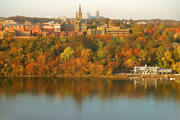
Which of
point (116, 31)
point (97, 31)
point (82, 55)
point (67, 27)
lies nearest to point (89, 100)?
point (82, 55)

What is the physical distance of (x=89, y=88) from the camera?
11.1m

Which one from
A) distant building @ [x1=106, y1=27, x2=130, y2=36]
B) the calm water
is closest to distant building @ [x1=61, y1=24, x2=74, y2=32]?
distant building @ [x1=106, y1=27, x2=130, y2=36]

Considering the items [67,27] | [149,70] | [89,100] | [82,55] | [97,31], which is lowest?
[89,100]

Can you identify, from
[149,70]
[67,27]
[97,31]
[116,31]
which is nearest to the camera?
[149,70]

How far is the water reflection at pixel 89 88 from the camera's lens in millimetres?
10117

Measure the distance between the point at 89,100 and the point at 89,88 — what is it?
1.54 meters

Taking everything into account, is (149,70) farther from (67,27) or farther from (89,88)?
(67,27)

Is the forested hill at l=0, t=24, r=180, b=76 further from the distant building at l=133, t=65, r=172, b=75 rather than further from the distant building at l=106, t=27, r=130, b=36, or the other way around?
the distant building at l=106, t=27, r=130, b=36

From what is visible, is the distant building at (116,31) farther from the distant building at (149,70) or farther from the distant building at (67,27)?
the distant building at (149,70)

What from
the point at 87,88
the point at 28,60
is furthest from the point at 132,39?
the point at 87,88

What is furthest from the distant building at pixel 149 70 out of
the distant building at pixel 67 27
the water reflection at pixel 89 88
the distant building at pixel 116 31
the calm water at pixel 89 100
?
the distant building at pixel 67 27

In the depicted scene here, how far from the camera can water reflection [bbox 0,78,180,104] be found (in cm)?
1012

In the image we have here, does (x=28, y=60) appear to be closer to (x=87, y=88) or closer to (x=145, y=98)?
(x=87, y=88)

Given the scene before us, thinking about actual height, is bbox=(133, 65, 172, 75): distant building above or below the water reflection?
above
